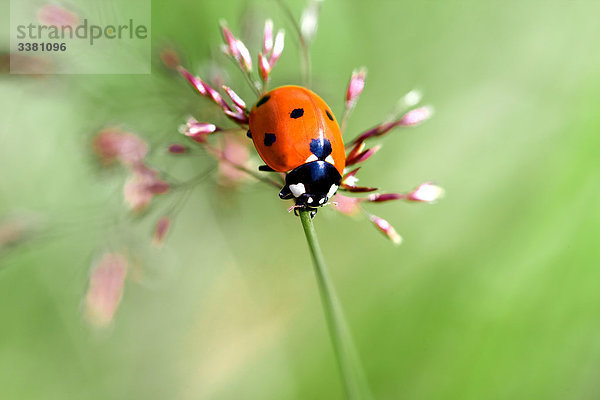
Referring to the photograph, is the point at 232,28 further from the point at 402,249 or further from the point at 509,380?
the point at 509,380

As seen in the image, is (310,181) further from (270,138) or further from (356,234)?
(356,234)

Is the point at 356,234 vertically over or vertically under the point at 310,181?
over

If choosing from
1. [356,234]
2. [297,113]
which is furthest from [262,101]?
[356,234]

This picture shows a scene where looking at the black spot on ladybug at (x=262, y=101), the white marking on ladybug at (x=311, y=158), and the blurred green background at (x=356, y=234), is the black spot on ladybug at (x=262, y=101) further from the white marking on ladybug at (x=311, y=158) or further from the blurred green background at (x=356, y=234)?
the blurred green background at (x=356, y=234)

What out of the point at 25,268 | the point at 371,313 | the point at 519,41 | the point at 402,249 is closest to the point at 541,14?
the point at 519,41

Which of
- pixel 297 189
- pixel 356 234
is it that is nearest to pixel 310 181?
pixel 297 189

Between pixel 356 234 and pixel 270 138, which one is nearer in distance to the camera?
pixel 270 138

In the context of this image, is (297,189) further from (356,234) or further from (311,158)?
(356,234)

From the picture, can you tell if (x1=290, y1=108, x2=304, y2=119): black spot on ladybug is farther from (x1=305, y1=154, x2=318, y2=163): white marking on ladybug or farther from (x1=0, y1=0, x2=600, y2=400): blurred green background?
(x1=0, y1=0, x2=600, y2=400): blurred green background

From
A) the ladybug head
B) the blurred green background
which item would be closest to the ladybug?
the ladybug head
